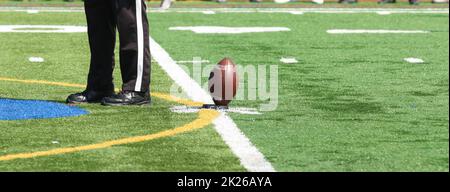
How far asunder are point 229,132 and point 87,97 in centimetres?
225

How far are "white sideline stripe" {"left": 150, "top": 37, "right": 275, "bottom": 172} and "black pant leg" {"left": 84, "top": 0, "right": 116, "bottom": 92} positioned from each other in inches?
29.6

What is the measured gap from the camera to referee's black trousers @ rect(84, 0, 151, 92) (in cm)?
1106

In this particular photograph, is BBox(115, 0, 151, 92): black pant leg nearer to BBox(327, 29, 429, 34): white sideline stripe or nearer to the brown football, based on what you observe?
the brown football

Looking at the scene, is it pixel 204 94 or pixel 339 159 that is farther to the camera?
pixel 204 94

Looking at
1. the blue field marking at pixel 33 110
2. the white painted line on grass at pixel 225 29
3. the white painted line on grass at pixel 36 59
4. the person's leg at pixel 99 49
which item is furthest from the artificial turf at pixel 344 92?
the white painted line on grass at pixel 36 59

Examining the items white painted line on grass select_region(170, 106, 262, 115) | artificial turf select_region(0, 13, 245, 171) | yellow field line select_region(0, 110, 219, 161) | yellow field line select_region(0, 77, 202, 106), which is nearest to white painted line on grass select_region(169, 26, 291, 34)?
artificial turf select_region(0, 13, 245, 171)

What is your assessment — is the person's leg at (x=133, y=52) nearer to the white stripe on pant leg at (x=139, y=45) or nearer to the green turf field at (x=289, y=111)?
the white stripe on pant leg at (x=139, y=45)

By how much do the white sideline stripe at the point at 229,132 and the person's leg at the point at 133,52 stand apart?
0.57 meters

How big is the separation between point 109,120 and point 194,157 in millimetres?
1963
